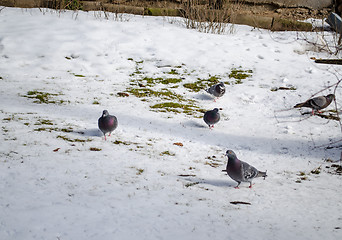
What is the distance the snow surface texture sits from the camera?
2.98m

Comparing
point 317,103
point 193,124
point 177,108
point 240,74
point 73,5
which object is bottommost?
point 193,124

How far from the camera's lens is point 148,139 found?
5.32 meters

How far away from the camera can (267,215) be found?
3.31m

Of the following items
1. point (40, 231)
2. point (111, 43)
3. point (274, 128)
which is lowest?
point (274, 128)

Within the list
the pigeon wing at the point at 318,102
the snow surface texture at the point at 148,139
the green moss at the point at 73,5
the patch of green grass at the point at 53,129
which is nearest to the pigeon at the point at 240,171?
the snow surface texture at the point at 148,139

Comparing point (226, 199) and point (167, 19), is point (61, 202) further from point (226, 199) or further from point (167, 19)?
point (167, 19)

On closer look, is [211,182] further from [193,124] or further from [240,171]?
[193,124]

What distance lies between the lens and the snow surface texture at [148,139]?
→ 2.98 m

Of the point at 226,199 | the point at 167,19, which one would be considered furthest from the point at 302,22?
the point at 226,199

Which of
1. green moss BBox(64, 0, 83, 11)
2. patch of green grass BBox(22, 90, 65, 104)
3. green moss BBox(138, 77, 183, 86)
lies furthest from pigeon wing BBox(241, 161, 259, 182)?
green moss BBox(64, 0, 83, 11)

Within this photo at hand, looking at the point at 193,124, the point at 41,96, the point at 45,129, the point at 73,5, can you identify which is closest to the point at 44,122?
the point at 45,129

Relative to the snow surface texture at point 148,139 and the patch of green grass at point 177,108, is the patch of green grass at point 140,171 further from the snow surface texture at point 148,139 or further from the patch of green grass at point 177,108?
the patch of green grass at point 177,108

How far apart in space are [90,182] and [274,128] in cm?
A: 449

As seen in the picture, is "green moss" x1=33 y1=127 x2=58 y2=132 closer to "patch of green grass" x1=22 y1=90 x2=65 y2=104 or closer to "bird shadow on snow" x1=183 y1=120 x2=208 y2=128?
"patch of green grass" x1=22 y1=90 x2=65 y2=104
